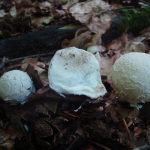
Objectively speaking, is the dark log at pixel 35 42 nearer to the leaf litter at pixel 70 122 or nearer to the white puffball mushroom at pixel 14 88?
the leaf litter at pixel 70 122

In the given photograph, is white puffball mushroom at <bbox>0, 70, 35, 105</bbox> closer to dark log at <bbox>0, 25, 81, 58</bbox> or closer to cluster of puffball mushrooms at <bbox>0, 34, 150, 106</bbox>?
cluster of puffball mushrooms at <bbox>0, 34, 150, 106</bbox>

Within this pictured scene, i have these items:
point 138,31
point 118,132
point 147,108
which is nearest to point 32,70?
point 118,132

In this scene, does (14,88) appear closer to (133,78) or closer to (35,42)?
(35,42)

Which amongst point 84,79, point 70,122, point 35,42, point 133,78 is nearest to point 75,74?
point 84,79

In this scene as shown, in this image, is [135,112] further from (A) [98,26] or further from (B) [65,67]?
(A) [98,26]

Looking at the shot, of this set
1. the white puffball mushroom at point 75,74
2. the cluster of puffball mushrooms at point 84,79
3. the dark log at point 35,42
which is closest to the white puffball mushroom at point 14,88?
the cluster of puffball mushrooms at point 84,79

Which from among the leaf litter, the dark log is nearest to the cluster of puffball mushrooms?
the leaf litter
